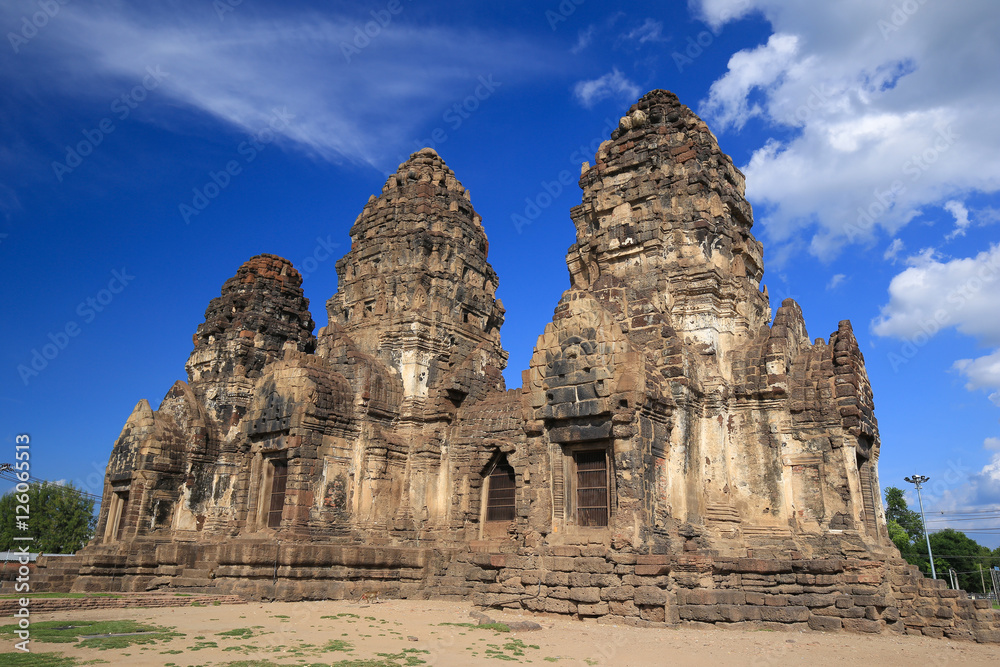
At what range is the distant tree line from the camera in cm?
5144

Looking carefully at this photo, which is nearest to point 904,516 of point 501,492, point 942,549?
point 942,549

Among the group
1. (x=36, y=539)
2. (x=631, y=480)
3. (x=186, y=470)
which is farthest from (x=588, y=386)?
(x=36, y=539)

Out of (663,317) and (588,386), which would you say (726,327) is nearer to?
(663,317)

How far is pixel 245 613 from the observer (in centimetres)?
1362

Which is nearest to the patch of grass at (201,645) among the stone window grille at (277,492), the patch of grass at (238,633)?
the patch of grass at (238,633)

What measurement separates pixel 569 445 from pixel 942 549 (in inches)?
2119

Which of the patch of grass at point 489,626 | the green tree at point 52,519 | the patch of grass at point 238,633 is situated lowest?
the patch of grass at point 238,633

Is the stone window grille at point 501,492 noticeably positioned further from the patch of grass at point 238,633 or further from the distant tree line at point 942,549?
the distant tree line at point 942,549

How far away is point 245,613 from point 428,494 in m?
7.17

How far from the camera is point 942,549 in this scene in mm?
54250

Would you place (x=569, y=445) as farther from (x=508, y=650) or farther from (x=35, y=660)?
(x=35, y=660)

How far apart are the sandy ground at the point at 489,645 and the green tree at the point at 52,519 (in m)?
32.3

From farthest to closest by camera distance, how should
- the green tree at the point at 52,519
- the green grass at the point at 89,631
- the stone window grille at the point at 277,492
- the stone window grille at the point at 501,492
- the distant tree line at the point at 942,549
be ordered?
the distant tree line at the point at 942,549
the green tree at the point at 52,519
the stone window grille at the point at 501,492
the stone window grille at the point at 277,492
the green grass at the point at 89,631

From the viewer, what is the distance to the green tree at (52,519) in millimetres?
39281
